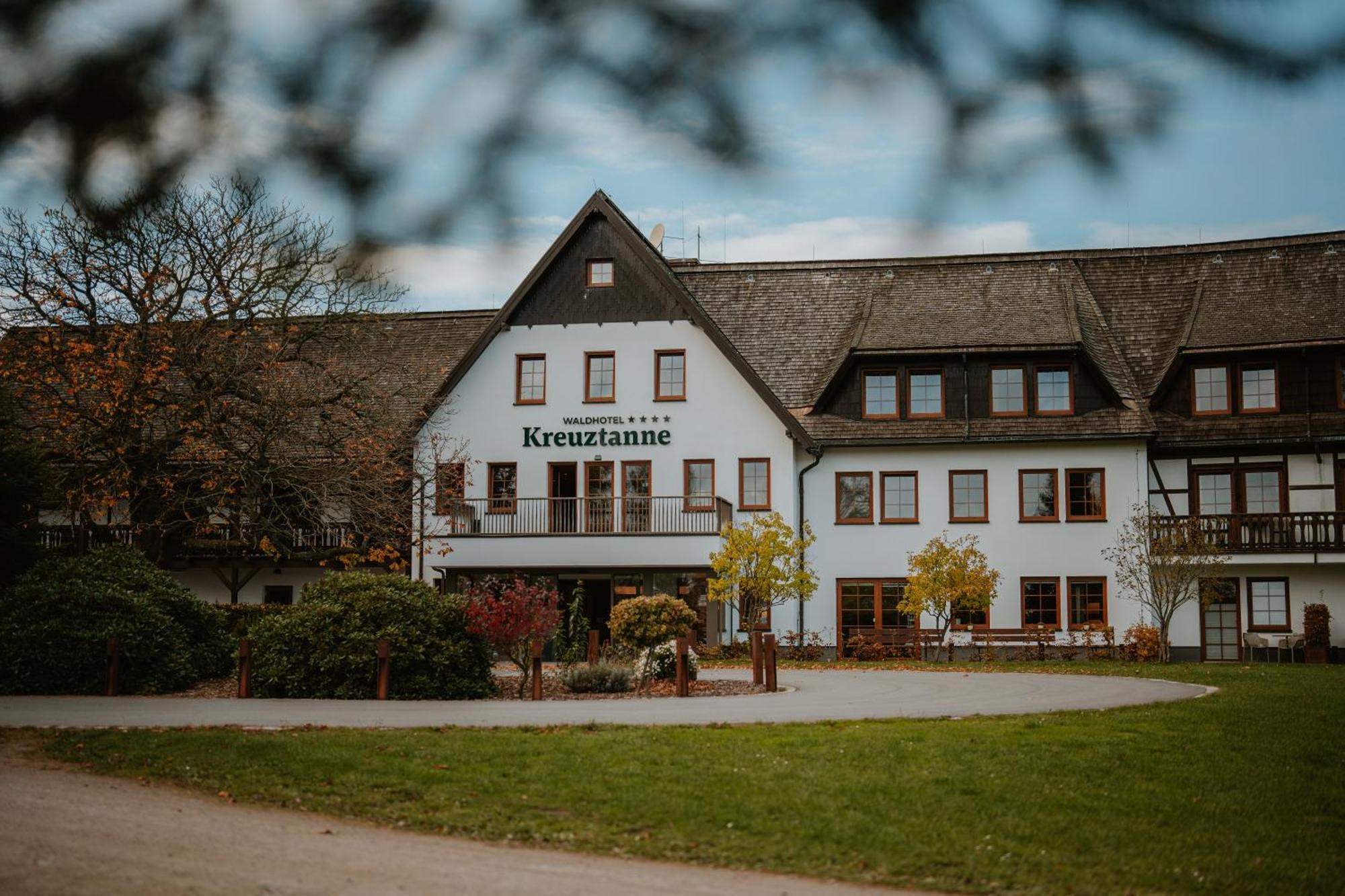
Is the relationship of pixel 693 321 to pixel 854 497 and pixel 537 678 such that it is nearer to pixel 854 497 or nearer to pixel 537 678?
pixel 854 497

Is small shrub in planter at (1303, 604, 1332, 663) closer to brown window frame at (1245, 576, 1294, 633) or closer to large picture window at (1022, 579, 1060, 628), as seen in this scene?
brown window frame at (1245, 576, 1294, 633)

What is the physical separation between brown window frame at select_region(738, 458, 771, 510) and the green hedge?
18573 mm

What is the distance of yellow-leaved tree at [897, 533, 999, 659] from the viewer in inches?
1409

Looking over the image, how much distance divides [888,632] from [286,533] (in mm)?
15971

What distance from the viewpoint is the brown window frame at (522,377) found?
133ft

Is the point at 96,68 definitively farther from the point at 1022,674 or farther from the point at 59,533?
the point at 59,533

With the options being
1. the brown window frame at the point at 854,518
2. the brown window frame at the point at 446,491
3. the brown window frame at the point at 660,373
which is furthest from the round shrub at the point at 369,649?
the brown window frame at the point at 854,518

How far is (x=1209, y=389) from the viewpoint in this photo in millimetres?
Answer: 38594

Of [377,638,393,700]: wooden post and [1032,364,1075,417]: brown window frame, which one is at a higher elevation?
[1032,364,1075,417]: brown window frame

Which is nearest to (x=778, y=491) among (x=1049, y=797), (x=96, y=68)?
(x=1049, y=797)

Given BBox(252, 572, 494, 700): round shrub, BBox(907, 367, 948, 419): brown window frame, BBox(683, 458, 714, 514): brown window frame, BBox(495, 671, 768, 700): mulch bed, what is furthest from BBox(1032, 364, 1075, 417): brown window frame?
BBox(252, 572, 494, 700): round shrub

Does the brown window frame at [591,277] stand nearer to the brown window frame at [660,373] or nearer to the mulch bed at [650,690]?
the brown window frame at [660,373]

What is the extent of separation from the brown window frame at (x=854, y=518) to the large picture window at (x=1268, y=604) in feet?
33.1

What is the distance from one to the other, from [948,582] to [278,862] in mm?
27976
